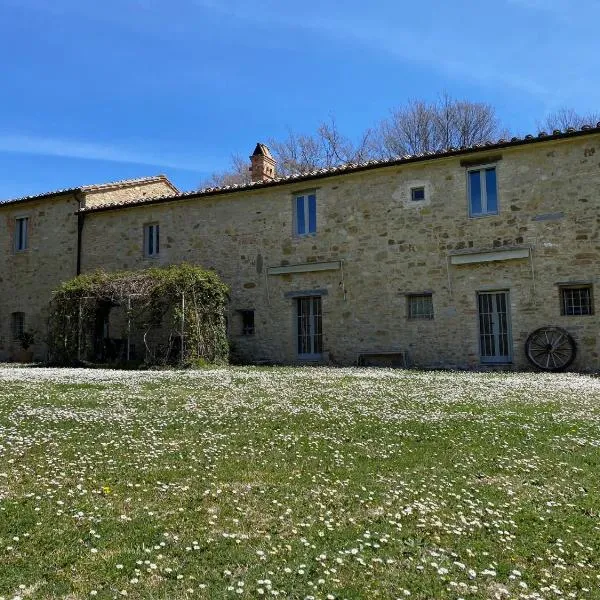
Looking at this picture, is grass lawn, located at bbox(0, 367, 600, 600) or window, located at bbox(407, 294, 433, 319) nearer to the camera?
grass lawn, located at bbox(0, 367, 600, 600)

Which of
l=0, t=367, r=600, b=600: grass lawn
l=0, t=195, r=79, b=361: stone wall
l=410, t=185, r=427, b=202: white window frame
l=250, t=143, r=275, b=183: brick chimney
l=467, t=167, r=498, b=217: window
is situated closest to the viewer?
l=0, t=367, r=600, b=600: grass lawn

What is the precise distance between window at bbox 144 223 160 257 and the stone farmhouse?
5 cm

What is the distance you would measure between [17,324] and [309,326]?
12179 millimetres

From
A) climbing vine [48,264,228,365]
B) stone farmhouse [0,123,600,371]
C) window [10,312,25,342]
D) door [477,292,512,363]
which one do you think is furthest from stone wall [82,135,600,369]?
window [10,312,25,342]

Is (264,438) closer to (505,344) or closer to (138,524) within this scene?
(138,524)

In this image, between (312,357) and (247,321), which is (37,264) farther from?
(312,357)

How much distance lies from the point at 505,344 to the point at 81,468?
40.0ft

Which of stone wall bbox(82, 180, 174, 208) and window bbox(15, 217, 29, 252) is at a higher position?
stone wall bbox(82, 180, 174, 208)

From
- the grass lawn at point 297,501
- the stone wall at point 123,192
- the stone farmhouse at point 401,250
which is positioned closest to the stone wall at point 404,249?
the stone farmhouse at point 401,250

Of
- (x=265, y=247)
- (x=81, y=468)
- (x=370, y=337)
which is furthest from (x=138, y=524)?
(x=265, y=247)

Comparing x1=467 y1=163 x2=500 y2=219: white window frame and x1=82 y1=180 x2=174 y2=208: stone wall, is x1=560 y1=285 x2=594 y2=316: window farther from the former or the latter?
x1=82 y1=180 x2=174 y2=208: stone wall

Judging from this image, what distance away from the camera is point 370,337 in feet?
51.5

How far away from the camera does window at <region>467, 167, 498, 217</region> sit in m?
14.7

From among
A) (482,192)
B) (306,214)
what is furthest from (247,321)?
(482,192)
